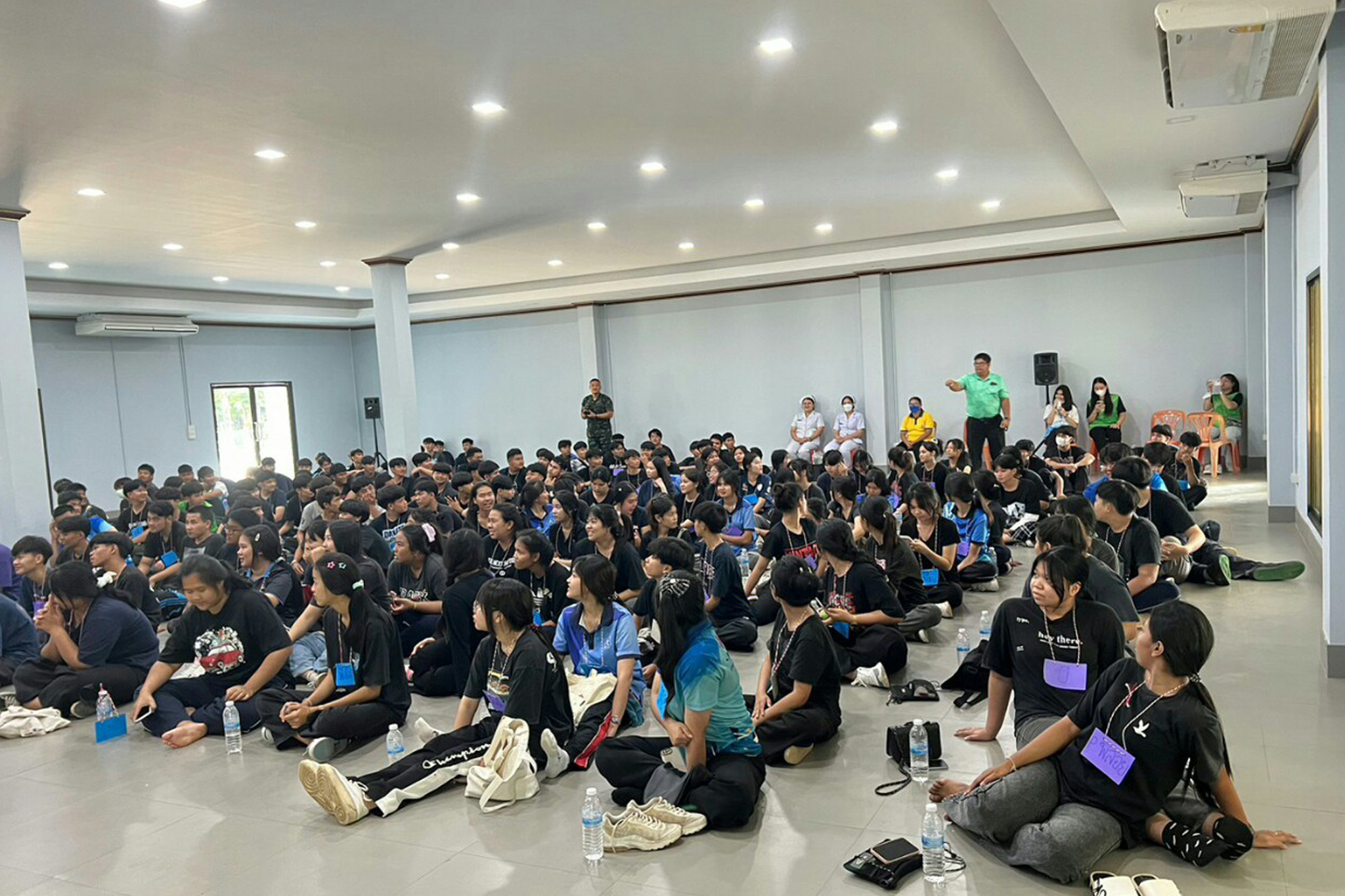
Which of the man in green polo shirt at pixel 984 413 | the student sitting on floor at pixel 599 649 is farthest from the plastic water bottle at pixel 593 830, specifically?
the man in green polo shirt at pixel 984 413

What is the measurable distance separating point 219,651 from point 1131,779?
4531mm

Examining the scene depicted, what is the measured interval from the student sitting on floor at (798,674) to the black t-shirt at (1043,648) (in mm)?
717

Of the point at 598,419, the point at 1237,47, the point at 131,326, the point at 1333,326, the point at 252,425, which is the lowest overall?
the point at 598,419

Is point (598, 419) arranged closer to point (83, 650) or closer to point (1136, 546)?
point (83, 650)

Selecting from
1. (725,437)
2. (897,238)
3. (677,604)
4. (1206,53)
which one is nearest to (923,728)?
(677,604)

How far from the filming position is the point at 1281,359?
9195mm

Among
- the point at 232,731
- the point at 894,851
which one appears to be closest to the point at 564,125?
the point at 232,731

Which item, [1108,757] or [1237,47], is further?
[1237,47]

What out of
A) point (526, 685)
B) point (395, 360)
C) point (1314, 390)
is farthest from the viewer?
point (395, 360)

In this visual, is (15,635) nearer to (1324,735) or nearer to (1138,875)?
(1138,875)

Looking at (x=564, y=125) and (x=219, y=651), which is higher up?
(x=564, y=125)

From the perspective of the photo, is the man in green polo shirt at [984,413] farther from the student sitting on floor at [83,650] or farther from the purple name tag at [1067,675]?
the student sitting on floor at [83,650]

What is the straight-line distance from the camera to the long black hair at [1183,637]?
289cm

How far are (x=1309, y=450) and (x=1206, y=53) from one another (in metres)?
4.59
